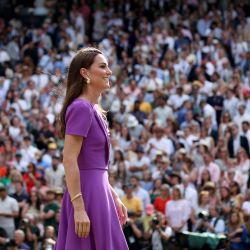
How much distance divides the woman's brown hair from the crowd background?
0.17 meters

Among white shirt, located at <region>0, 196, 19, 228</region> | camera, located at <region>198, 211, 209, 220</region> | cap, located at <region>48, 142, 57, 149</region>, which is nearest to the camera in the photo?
camera, located at <region>198, 211, 209, 220</region>

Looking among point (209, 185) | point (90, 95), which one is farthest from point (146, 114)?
point (90, 95)

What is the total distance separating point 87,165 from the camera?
635 centimetres

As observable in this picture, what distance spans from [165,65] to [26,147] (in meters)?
4.84

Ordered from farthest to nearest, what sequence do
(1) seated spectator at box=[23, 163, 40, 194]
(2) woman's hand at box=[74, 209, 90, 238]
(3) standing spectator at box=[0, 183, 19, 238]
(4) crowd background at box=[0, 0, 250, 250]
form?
(1) seated spectator at box=[23, 163, 40, 194] → (3) standing spectator at box=[0, 183, 19, 238] → (4) crowd background at box=[0, 0, 250, 250] → (2) woman's hand at box=[74, 209, 90, 238]

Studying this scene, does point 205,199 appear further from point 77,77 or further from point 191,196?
point 77,77

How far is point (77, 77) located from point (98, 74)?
0.46ft

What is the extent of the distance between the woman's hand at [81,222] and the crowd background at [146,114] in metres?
0.88

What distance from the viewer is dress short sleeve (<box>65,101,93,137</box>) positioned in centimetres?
625

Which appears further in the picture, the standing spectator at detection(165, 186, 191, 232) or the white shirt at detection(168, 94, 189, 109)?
the white shirt at detection(168, 94, 189, 109)

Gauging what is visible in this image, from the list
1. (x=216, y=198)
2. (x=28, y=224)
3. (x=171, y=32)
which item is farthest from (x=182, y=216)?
(x=171, y=32)

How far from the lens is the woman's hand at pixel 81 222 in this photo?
20.1ft

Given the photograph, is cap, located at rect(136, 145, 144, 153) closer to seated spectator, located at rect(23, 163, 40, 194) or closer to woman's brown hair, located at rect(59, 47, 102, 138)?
seated spectator, located at rect(23, 163, 40, 194)

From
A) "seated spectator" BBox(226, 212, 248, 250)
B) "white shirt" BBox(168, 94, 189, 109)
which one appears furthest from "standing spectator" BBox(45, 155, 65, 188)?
"seated spectator" BBox(226, 212, 248, 250)
